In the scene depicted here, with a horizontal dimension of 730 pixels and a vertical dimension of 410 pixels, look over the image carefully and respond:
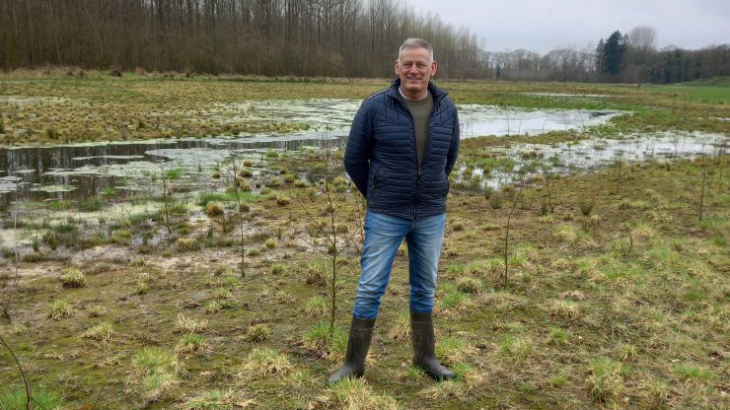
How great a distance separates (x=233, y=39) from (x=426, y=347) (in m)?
63.1

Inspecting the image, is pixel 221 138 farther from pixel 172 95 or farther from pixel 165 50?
pixel 165 50

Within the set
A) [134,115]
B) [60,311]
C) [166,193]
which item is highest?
[134,115]

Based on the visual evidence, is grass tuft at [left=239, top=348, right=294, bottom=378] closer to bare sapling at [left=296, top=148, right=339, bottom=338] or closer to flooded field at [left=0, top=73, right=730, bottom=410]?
flooded field at [left=0, top=73, right=730, bottom=410]

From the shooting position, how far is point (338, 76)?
71.5 metres

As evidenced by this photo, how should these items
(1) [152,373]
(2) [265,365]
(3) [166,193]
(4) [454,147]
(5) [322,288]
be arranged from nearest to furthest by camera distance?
1. (4) [454,147]
2. (1) [152,373]
3. (2) [265,365]
4. (5) [322,288]
5. (3) [166,193]

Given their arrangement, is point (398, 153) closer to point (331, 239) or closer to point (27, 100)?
point (331, 239)

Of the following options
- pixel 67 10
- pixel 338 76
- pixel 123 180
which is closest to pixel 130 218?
pixel 123 180

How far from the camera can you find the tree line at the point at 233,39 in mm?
44312

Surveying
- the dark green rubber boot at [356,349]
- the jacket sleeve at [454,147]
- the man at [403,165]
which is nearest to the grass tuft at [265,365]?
the dark green rubber boot at [356,349]

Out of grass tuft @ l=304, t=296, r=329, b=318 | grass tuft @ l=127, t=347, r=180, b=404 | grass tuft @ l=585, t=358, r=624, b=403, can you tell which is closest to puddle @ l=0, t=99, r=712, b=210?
grass tuft @ l=304, t=296, r=329, b=318

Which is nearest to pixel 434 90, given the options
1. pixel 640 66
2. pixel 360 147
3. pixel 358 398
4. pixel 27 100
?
pixel 360 147

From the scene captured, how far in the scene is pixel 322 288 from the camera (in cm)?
591

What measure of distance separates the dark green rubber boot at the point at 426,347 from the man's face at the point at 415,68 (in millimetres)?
1704

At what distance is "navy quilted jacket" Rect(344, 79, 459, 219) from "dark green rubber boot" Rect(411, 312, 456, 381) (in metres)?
0.89
